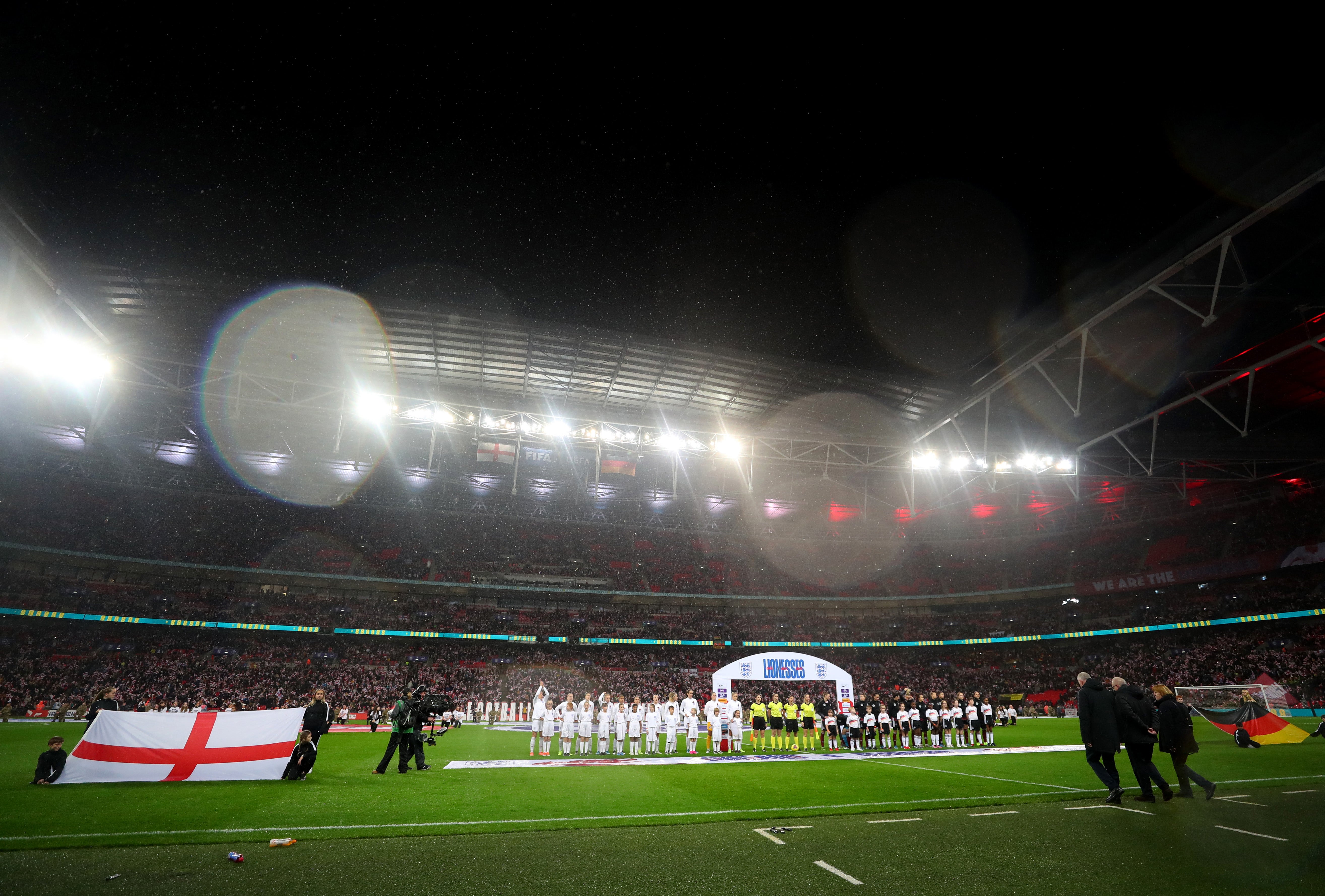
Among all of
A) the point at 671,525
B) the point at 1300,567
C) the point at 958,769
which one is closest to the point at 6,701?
the point at 671,525

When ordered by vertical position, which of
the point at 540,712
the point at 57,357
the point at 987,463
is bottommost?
the point at 540,712

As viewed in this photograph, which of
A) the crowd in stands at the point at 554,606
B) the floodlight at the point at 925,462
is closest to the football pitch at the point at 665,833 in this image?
the floodlight at the point at 925,462

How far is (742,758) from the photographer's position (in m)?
14.7

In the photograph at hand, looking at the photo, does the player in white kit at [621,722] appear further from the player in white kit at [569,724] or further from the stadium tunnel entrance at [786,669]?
the stadium tunnel entrance at [786,669]

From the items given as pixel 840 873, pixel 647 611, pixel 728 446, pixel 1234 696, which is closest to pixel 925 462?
pixel 728 446

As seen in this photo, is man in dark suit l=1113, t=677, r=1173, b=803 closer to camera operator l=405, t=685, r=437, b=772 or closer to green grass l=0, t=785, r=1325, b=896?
green grass l=0, t=785, r=1325, b=896

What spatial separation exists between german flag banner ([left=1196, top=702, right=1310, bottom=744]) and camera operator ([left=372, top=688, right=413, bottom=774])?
2007 centimetres

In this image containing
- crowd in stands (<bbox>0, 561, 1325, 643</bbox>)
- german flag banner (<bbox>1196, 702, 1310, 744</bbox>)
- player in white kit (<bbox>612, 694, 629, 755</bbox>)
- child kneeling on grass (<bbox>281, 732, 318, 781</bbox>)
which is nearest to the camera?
child kneeling on grass (<bbox>281, 732, 318, 781</bbox>)

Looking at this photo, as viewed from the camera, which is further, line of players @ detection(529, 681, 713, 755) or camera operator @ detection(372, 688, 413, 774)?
line of players @ detection(529, 681, 713, 755)

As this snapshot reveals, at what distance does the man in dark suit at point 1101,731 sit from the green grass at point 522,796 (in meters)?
0.80

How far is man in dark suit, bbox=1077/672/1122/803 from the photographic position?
772 centimetres

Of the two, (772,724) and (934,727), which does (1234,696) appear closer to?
(934,727)

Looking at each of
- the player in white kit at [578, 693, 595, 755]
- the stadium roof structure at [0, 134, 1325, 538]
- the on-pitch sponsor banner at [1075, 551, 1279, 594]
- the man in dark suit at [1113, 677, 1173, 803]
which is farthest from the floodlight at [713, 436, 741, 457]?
the on-pitch sponsor banner at [1075, 551, 1279, 594]

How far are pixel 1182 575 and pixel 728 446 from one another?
3257 centimetres
